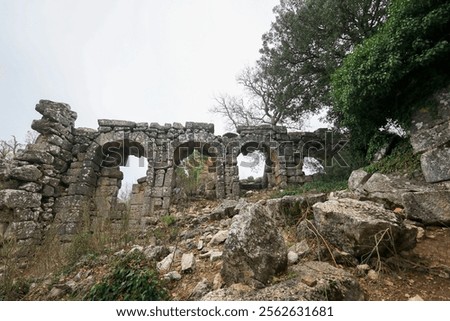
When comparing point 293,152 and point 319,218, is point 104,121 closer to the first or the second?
point 293,152

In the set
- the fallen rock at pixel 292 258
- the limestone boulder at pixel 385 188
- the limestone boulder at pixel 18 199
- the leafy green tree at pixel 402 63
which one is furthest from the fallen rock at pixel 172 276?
the limestone boulder at pixel 18 199

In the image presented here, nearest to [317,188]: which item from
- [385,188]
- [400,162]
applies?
[400,162]

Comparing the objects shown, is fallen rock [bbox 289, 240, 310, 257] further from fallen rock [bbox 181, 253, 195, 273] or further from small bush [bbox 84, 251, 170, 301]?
small bush [bbox 84, 251, 170, 301]

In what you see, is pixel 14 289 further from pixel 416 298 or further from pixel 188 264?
pixel 416 298

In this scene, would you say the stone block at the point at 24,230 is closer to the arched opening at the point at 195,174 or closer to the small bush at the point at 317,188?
the arched opening at the point at 195,174

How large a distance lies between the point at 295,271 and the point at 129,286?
1762 millimetres

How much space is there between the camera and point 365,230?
2.48m

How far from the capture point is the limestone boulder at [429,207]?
141 inches

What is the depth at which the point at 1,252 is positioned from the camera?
160 inches

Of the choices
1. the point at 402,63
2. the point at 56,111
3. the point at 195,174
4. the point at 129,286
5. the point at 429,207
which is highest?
the point at 56,111

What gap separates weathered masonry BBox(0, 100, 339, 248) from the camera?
23.9 ft

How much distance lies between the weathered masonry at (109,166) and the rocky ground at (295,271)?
4361 mm
